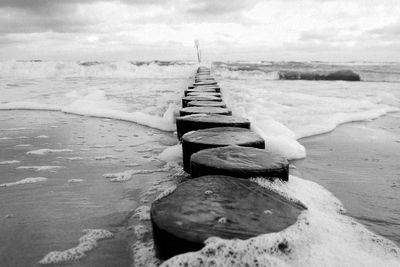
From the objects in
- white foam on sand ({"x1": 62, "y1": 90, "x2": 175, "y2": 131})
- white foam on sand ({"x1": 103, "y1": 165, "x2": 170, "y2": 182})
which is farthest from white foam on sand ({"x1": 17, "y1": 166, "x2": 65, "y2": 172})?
white foam on sand ({"x1": 62, "y1": 90, "x2": 175, "y2": 131})

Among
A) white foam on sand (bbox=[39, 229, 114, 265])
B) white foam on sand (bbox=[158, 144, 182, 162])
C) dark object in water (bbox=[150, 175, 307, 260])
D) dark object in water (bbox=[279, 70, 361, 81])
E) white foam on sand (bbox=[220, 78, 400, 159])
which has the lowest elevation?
dark object in water (bbox=[279, 70, 361, 81])

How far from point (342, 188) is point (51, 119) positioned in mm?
4361

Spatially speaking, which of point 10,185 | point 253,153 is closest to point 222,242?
point 253,153

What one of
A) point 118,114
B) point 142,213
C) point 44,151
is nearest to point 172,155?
point 44,151

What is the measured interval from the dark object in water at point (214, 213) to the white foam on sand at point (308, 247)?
0.09 ft

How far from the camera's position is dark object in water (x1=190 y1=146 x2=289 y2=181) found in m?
1.79

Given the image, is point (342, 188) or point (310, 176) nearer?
point (342, 188)

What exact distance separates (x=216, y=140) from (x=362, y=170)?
1.55 meters

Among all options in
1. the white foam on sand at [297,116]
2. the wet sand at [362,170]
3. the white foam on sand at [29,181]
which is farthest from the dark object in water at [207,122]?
the white foam on sand at [29,181]

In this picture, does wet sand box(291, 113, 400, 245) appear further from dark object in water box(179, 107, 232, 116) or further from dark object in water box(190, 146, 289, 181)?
dark object in water box(179, 107, 232, 116)

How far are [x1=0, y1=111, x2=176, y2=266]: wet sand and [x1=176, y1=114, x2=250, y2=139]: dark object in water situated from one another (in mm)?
403

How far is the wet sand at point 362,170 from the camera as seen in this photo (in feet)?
7.29

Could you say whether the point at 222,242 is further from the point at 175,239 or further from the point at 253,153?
the point at 253,153

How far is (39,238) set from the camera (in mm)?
1771
